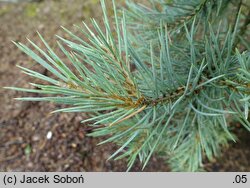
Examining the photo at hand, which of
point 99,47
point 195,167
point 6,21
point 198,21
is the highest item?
point 6,21

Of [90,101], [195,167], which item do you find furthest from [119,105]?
[195,167]

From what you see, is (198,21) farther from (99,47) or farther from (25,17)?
(25,17)

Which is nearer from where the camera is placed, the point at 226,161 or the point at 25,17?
the point at 226,161

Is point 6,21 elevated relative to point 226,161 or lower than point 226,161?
elevated

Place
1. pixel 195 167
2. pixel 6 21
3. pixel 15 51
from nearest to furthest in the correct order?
pixel 195 167, pixel 15 51, pixel 6 21

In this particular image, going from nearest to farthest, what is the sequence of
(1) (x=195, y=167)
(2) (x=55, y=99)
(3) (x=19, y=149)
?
(2) (x=55, y=99) → (1) (x=195, y=167) → (3) (x=19, y=149)

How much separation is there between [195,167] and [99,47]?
1.95 feet

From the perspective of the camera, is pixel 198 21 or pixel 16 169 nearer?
pixel 198 21

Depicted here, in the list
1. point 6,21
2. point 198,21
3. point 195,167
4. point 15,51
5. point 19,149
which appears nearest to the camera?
point 198,21

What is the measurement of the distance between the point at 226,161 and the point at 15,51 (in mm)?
830

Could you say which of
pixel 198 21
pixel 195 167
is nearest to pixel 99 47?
pixel 198 21

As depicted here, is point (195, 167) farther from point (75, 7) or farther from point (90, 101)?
point (75, 7)

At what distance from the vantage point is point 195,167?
970 mm

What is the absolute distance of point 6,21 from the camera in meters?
1.48
